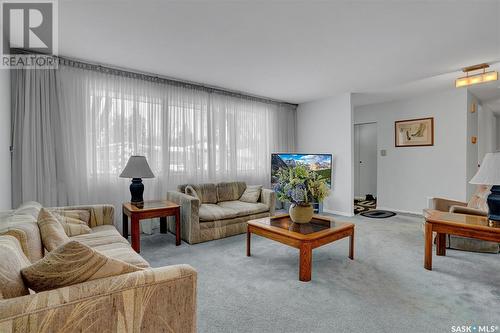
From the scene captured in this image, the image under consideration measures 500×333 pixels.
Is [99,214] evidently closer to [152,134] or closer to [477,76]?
[152,134]

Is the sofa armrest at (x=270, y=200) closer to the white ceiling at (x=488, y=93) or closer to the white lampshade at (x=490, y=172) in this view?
the white lampshade at (x=490, y=172)

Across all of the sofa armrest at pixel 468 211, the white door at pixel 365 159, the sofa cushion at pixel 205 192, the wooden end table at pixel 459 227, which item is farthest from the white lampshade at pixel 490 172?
the white door at pixel 365 159

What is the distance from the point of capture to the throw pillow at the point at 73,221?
2.46 meters

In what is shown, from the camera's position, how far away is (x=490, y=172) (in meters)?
2.35

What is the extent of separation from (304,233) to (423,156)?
4032 millimetres

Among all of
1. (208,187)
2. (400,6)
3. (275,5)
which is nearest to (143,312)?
(275,5)

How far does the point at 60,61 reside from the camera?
11.0 feet

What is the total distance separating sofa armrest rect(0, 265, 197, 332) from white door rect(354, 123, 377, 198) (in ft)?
20.8

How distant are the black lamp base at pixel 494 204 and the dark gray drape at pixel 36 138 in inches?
183

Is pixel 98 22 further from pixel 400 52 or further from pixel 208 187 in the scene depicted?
pixel 400 52

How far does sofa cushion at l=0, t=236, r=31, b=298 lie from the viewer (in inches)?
38.4

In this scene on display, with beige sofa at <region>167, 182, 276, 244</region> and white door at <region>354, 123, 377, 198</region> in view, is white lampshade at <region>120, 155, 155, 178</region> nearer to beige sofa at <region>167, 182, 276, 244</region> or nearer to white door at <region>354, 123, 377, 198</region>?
beige sofa at <region>167, 182, 276, 244</region>

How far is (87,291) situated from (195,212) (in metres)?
2.42

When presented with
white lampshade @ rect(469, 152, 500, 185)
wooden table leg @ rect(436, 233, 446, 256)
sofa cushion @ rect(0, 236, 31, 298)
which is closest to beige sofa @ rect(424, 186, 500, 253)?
wooden table leg @ rect(436, 233, 446, 256)
